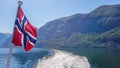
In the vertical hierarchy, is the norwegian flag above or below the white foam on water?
above

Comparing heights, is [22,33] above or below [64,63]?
above

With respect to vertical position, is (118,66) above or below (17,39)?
below

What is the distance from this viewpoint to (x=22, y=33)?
14531mm

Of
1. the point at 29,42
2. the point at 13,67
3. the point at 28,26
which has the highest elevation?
the point at 28,26

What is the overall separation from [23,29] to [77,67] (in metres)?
45.7

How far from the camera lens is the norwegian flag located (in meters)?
14.3

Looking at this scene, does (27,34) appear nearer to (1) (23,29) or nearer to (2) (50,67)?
(1) (23,29)

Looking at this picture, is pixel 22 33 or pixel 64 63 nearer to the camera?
pixel 22 33

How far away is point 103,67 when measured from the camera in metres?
77.8

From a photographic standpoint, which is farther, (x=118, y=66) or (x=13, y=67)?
(x=13, y=67)

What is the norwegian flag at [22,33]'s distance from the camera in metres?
14.3

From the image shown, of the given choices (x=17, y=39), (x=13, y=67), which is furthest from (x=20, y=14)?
(x=13, y=67)

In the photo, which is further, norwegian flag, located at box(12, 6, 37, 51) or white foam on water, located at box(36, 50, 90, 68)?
white foam on water, located at box(36, 50, 90, 68)

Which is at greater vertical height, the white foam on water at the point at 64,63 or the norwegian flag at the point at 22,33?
the norwegian flag at the point at 22,33
